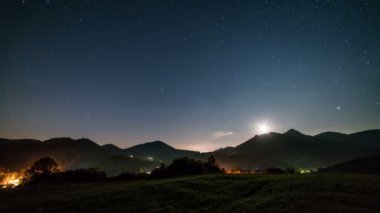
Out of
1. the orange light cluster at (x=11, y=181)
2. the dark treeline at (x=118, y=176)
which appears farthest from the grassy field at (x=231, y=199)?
the orange light cluster at (x=11, y=181)

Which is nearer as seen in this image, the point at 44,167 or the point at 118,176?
the point at 118,176

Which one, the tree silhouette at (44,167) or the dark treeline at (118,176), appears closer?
the dark treeline at (118,176)

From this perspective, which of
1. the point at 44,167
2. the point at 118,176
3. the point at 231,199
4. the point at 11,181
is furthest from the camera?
the point at 44,167

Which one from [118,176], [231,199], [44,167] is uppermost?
[44,167]

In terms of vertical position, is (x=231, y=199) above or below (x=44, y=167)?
below

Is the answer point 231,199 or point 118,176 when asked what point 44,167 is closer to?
point 118,176

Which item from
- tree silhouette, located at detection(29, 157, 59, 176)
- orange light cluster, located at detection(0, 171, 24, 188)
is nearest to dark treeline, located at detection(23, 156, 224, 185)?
orange light cluster, located at detection(0, 171, 24, 188)

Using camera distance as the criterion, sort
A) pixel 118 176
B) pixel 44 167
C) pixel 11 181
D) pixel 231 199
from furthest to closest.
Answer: pixel 44 167
pixel 11 181
pixel 118 176
pixel 231 199

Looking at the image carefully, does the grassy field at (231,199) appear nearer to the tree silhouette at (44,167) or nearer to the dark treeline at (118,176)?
the dark treeline at (118,176)

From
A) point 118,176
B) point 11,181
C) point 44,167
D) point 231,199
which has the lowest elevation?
point 11,181

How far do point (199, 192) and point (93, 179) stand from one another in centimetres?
2993

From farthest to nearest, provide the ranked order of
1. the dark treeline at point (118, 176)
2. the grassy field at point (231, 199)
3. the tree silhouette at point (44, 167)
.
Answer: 1. the tree silhouette at point (44, 167)
2. the dark treeline at point (118, 176)
3. the grassy field at point (231, 199)

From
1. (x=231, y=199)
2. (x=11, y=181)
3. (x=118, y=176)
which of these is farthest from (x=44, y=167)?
(x=231, y=199)

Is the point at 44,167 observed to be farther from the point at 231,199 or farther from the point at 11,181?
the point at 231,199
